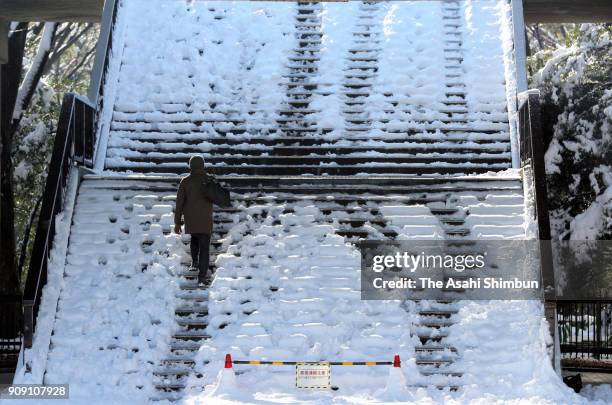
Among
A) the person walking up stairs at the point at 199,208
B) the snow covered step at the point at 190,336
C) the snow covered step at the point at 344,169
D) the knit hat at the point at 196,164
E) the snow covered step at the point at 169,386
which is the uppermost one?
the snow covered step at the point at 344,169

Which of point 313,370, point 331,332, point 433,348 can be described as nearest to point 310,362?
point 313,370

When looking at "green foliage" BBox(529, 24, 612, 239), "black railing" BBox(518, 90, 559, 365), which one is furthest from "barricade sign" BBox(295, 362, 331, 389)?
"green foliage" BBox(529, 24, 612, 239)

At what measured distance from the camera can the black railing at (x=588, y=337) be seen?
15.9 metres

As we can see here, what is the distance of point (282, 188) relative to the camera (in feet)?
49.5

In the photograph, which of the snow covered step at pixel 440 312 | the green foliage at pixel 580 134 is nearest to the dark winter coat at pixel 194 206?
the snow covered step at pixel 440 312

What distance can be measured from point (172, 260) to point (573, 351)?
6.38 meters

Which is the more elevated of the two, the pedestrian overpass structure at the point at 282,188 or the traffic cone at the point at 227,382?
the pedestrian overpass structure at the point at 282,188

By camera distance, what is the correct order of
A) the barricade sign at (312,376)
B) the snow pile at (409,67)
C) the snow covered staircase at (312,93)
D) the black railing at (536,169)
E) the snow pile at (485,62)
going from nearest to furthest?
the barricade sign at (312,376), the black railing at (536,169), the snow covered staircase at (312,93), the snow pile at (485,62), the snow pile at (409,67)

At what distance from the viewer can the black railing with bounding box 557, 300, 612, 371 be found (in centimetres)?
1588

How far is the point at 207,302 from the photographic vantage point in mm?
13188

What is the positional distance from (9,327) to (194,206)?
4446 mm

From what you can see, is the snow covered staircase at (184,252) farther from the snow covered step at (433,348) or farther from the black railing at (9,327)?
the black railing at (9,327)

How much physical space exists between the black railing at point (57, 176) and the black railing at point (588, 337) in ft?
23.7

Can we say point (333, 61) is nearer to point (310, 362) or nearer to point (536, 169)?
point (536, 169)
